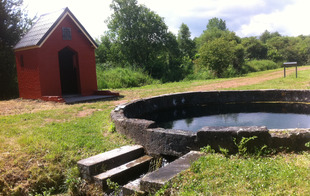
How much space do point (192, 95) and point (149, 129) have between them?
17.2 feet

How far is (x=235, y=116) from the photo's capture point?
868 cm

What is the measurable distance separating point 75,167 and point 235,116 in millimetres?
5539

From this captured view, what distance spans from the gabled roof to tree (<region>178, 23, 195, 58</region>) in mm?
24030

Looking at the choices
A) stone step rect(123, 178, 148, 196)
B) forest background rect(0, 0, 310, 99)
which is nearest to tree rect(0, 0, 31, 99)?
forest background rect(0, 0, 310, 99)

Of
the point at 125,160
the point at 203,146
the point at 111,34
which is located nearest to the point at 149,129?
the point at 125,160

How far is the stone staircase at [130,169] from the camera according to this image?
3.78m

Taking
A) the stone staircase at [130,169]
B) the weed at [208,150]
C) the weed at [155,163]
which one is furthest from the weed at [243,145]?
the weed at [155,163]

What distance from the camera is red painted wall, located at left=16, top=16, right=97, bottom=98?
12312 mm

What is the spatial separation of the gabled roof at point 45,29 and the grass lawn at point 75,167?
208 inches

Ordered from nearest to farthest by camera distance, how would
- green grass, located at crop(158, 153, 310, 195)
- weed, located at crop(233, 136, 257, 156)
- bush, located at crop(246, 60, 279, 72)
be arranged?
green grass, located at crop(158, 153, 310, 195), weed, located at crop(233, 136, 257, 156), bush, located at crop(246, 60, 279, 72)

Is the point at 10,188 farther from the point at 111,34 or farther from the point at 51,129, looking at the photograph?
the point at 111,34

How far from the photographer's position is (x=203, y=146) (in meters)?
4.68

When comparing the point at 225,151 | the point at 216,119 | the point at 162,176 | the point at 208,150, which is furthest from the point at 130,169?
the point at 216,119

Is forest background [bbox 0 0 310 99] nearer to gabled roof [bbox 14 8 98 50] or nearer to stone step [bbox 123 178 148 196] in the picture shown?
gabled roof [bbox 14 8 98 50]
